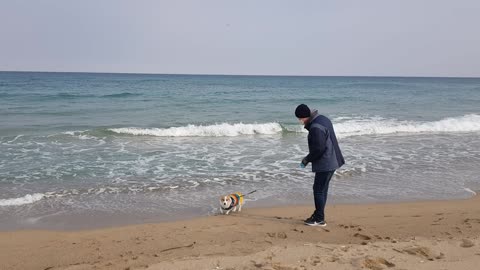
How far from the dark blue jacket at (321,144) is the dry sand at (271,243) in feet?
2.81

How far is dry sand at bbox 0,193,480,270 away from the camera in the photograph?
12.8ft

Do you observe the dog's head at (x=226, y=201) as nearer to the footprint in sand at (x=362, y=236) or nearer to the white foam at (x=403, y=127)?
the footprint in sand at (x=362, y=236)

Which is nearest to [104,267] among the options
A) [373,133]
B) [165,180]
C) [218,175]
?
[165,180]

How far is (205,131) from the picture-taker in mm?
14922

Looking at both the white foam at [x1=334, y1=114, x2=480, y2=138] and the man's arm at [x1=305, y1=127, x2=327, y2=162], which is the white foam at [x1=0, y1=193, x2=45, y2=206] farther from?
the white foam at [x1=334, y1=114, x2=480, y2=138]

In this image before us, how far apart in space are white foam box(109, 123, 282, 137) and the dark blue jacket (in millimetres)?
9506

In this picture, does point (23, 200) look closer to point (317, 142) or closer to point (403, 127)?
point (317, 142)

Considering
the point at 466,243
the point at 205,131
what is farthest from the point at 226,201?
the point at 205,131

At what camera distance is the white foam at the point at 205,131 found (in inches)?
568

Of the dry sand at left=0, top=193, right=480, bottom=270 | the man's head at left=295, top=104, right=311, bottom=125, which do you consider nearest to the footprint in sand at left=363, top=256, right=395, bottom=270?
the dry sand at left=0, top=193, right=480, bottom=270

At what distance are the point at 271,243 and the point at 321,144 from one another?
1326mm

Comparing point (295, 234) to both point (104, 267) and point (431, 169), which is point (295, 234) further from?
point (431, 169)

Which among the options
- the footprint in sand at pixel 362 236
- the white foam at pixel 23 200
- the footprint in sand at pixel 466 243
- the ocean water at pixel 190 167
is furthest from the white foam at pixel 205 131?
the footprint in sand at pixel 466 243

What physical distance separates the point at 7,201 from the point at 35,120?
1159 centimetres
